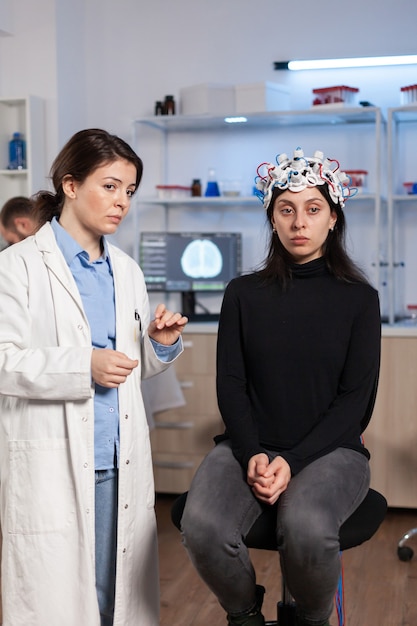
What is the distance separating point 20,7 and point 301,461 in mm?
3161

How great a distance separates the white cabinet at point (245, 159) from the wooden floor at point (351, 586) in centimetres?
125

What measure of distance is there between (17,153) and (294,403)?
Result: 2694 mm

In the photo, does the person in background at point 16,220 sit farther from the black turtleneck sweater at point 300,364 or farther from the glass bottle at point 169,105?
the black turtleneck sweater at point 300,364

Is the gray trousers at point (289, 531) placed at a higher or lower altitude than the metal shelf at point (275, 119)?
lower

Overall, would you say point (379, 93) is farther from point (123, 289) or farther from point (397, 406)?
point (123, 289)

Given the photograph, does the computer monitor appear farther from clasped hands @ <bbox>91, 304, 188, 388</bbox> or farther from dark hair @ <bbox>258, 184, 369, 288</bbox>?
clasped hands @ <bbox>91, 304, 188, 388</bbox>

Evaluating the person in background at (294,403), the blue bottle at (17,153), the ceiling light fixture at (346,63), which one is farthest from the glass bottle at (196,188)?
the person in background at (294,403)

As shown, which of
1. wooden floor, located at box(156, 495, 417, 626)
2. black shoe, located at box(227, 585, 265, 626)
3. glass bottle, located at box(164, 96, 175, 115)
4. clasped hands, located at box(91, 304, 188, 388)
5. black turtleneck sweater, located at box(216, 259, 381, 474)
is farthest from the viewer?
glass bottle, located at box(164, 96, 175, 115)

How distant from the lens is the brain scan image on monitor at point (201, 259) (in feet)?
13.1

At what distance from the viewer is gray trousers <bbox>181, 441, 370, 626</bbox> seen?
1650mm

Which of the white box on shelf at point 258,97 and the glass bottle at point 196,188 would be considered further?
the glass bottle at point 196,188

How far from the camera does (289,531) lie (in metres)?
1.66

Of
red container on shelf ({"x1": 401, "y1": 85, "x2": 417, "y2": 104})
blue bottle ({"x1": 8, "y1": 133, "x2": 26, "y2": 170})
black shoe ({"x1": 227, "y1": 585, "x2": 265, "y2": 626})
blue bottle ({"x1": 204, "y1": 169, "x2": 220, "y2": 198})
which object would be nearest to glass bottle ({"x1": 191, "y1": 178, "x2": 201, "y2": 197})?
blue bottle ({"x1": 204, "y1": 169, "x2": 220, "y2": 198})

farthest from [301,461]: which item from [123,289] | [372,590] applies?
[372,590]
